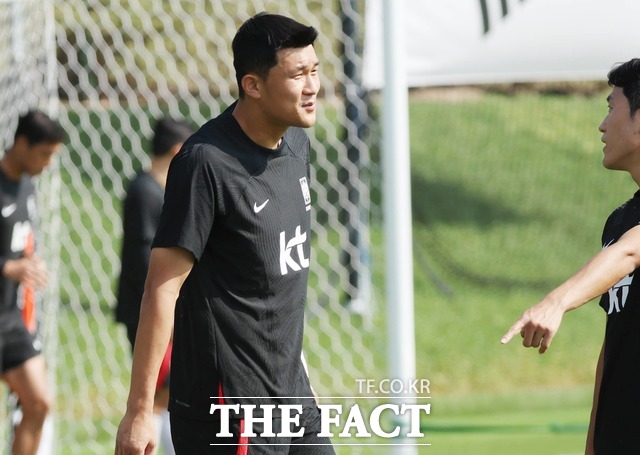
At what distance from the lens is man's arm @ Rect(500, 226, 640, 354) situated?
248 cm

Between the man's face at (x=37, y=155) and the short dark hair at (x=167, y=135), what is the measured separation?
0.65m

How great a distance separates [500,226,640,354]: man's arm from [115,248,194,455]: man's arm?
3.26 ft

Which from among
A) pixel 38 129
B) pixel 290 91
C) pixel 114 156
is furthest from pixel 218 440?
pixel 114 156

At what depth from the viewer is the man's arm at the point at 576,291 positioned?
2.48m

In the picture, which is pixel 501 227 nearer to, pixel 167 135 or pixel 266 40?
pixel 167 135

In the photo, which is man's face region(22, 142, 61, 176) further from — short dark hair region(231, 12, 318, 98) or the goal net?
short dark hair region(231, 12, 318, 98)

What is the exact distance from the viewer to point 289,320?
134 inches

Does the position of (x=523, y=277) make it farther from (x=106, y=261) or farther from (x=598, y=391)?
(x=598, y=391)

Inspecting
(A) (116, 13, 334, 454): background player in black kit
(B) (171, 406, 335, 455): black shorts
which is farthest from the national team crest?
(B) (171, 406, 335, 455): black shorts

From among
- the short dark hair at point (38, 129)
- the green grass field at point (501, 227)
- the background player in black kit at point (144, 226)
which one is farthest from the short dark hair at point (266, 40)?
the green grass field at point (501, 227)

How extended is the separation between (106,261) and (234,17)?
272cm

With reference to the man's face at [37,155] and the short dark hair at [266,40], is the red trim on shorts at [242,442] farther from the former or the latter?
the man's face at [37,155]

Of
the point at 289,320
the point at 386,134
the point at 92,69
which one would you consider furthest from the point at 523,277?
the point at 289,320

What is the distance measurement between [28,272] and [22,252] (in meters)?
0.59
